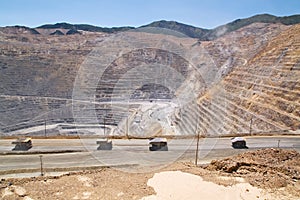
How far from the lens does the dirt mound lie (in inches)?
426

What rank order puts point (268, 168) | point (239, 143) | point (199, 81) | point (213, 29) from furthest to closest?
point (213, 29)
point (199, 81)
point (239, 143)
point (268, 168)

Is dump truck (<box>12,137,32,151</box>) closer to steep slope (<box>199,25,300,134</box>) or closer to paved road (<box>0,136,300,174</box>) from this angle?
paved road (<box>0,136,300,174</box>)

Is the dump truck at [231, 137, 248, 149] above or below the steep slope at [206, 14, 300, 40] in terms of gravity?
below

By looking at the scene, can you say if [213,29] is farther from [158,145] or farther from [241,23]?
[158,145]

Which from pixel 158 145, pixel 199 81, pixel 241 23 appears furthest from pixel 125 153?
pixel 241 23

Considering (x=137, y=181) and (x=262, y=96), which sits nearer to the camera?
(x=137, y=181)

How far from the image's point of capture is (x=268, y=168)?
491 inches

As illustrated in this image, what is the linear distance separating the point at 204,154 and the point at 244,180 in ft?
29.3

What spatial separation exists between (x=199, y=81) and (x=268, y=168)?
150ft

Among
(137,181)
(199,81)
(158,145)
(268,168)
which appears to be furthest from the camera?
(199,81)

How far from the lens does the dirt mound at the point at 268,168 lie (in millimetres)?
10812

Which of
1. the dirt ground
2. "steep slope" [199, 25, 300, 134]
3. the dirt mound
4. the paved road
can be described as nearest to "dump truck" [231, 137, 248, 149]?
the paved road

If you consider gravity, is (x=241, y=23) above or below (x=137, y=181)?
above

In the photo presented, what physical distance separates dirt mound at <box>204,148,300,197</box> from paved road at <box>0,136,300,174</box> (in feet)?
13.7
